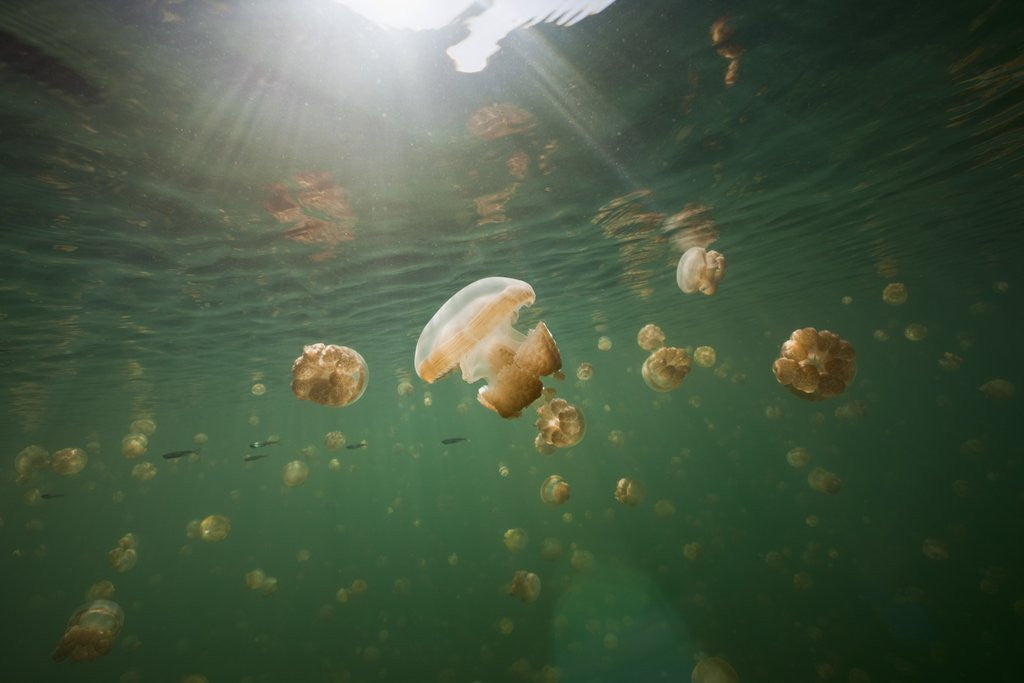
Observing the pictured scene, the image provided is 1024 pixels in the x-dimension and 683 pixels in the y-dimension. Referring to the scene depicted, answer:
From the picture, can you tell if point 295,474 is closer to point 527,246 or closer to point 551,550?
point 551,550

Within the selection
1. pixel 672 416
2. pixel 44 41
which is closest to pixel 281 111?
pixel 44 41

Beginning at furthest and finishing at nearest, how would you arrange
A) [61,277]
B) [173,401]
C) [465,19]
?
[173,401] < [61,277] < [465,19]

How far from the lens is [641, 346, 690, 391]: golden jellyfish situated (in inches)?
231

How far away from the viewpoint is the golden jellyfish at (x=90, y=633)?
639cm

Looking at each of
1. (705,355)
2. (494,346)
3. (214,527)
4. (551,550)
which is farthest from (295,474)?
(494,346)

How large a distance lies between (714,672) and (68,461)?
13.5m

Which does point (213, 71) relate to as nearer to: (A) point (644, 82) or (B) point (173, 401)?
(A) point (644, 82)

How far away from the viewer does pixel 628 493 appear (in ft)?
25.0

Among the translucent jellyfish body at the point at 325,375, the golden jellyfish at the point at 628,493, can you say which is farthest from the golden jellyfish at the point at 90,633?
the golden jellyfish at the point at 628,493

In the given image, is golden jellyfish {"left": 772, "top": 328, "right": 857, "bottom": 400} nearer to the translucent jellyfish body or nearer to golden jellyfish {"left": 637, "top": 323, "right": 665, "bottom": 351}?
golden jellyfish {"left": 637, "top": 323, "right": 665, "bottom": 351}

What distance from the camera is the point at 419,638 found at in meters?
18.9

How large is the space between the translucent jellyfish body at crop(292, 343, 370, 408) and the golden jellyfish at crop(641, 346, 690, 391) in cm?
381

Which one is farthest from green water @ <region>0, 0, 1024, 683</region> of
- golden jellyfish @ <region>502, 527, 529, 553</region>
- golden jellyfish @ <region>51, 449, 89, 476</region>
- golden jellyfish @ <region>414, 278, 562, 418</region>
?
golden jellyfish @ <region>502, 527, 529, 553</region>

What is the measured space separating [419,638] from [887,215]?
23781 mm
